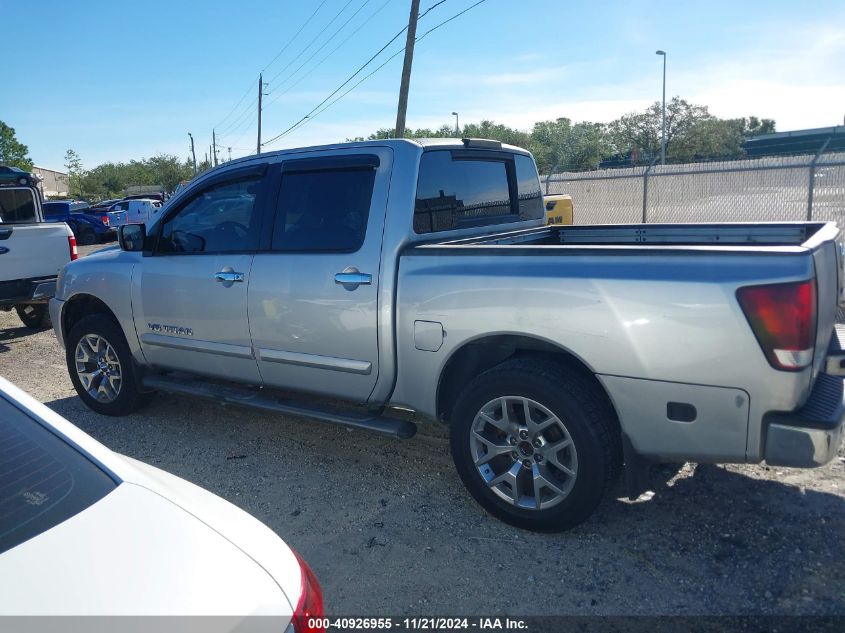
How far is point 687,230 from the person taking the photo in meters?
4.55

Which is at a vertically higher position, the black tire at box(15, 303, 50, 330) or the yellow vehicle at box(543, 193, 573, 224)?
the yellow vehicle at box(543, 193, 573, 224)

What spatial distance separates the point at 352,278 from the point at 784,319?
2.24 meters

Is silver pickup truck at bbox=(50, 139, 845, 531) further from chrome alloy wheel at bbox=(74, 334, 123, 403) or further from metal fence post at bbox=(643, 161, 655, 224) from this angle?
metal fence post at bbox=(643, 161, 655, 224)

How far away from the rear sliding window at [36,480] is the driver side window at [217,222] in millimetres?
2492

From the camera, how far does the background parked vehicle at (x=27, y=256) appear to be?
8422 mm

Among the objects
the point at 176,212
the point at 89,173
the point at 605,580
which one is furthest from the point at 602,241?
the point at 89,173

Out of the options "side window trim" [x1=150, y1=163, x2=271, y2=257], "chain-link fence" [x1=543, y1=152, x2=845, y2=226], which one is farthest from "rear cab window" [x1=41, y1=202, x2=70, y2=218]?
"side window trim" [x1=150, y1=163, x2=271, y2=257]

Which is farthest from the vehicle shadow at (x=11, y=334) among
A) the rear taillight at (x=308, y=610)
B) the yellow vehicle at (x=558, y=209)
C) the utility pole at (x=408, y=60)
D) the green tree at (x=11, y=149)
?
the green tree at (x=11, y=149)

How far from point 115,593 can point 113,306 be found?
13.5ft

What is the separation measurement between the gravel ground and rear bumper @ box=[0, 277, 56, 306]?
441cm

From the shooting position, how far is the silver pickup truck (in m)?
2.86

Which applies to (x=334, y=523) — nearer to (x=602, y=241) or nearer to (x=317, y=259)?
(x=317, y=259)

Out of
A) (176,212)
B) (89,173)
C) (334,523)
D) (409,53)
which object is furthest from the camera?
(89,173)

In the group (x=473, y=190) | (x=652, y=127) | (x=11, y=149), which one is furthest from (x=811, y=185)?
(x=11, y=149)
